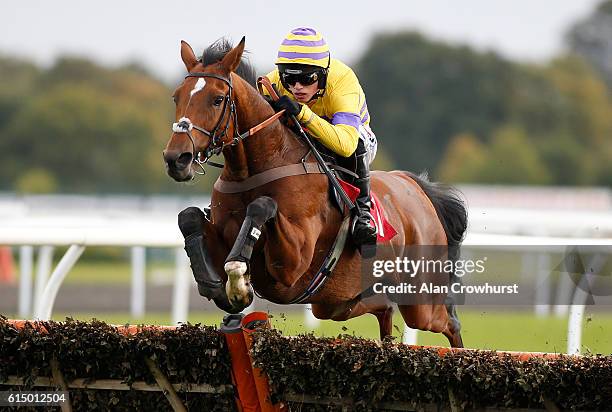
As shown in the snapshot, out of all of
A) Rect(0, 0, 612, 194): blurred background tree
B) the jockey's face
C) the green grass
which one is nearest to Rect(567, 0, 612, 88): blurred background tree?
Rect(0, 0, 612, 194): blurred background tree

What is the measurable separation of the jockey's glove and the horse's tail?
1.61 meters

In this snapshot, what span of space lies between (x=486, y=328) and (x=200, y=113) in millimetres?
5972

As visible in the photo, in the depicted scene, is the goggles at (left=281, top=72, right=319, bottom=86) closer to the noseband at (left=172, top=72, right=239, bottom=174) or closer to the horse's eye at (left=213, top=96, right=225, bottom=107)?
the noseband at (left=172, top=72, right=239, bottom=174)

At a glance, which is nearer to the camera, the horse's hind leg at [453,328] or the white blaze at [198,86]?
the white blaze at [198,86]

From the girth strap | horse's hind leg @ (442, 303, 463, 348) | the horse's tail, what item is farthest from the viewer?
the horse's tail

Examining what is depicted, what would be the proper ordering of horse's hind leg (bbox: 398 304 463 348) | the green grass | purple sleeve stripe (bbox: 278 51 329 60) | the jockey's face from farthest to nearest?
the green grass, horse's hind leg (bbox: 398 304 463 348), the jockey's face, purple sleeve stripe (bbox: 278 51 329 60)

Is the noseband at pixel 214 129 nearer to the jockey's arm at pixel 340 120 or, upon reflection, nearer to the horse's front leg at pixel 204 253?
the horse's front leg at pixel 204 253

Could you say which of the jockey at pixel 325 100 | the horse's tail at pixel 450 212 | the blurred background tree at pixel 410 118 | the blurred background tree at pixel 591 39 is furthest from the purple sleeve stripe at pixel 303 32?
the blurred background tree at pixel 591 39

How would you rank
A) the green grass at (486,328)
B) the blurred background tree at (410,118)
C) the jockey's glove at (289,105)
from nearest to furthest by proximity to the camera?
the jockey's glove at (289,105) < the green grass at (486,328) < the blurred background tree at (410,118)

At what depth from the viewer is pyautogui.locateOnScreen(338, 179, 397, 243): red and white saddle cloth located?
5621 millimetres

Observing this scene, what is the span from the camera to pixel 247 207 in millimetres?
5012

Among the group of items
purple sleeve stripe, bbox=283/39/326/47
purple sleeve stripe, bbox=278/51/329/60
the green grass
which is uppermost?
purple sleeve stripe, bbox=283/39/326/47

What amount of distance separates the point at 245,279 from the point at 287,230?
1.24ft

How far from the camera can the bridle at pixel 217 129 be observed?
466 cm
